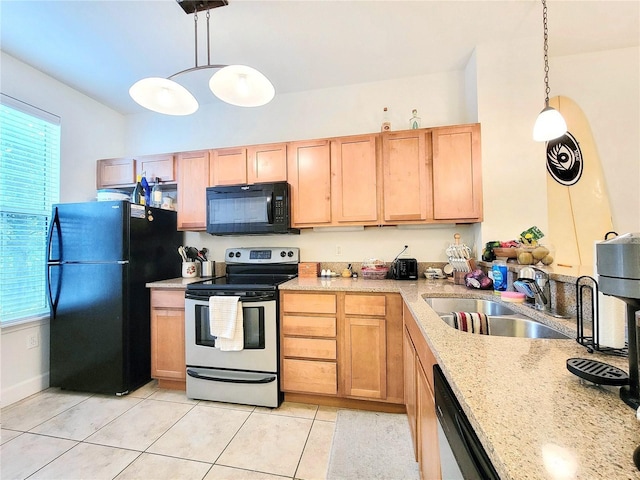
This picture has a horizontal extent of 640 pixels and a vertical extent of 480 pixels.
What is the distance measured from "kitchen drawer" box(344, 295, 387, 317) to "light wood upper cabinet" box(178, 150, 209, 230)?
65.4 inches

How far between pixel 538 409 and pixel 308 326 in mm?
1697

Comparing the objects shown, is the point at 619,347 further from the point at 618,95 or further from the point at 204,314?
the point at 618,95

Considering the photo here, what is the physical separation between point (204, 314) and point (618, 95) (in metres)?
3.99

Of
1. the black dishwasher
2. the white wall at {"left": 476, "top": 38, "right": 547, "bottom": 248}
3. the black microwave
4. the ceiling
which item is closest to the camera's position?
the black dishwasher

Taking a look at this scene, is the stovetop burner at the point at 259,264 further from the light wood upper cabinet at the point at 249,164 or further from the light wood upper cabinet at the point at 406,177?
the light wood upper cabinet at the point at 406,177

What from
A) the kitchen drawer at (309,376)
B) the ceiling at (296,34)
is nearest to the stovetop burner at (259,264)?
the kitchen drawer at (309,376)

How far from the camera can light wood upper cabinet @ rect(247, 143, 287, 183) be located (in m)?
2.57

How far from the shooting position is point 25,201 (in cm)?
236

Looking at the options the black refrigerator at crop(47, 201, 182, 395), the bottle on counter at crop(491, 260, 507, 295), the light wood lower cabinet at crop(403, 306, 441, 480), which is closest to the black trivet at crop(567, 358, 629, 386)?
the light wood lower cabinet at crop(403, 306, 441, 480)

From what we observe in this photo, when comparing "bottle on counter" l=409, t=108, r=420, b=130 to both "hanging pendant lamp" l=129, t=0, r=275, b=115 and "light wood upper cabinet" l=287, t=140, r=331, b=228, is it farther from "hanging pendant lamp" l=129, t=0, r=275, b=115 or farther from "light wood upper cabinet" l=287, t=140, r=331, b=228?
"hanging pendant lamp" l=129, t=0, r=275, b=115

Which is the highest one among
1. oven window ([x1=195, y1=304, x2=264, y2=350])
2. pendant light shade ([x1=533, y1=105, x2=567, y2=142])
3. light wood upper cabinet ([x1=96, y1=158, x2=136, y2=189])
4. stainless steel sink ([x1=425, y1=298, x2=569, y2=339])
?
light wood upper cabinet ([x1=96, y1=158, x2=136, y2=189])

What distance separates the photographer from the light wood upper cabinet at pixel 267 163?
2574 mm

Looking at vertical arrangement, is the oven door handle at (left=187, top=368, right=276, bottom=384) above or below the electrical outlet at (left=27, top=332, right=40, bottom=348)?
below

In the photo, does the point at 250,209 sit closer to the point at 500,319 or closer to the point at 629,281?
the point at 500,319
